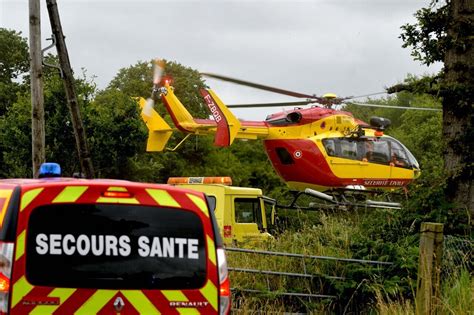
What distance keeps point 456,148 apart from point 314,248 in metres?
2.53

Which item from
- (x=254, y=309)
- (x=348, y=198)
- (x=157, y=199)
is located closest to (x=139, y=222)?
(x=157, y=199)

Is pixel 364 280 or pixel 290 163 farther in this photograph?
pixel 290 163

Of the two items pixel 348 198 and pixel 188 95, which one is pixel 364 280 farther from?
pixel 188 95

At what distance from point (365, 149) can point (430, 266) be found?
1783 centimetres

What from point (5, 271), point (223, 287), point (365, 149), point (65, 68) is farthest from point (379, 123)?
point (5, 271)

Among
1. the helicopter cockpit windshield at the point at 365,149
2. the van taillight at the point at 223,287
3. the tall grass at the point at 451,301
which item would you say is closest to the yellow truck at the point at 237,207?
the helicopter cockpit windshield at the point at 365,149

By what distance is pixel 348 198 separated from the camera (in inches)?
1025

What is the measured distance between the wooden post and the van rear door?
3.43 metres

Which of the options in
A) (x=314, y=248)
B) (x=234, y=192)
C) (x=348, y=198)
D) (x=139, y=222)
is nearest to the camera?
(x=139, y=222)

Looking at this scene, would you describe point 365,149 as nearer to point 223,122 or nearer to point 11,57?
point 223,122

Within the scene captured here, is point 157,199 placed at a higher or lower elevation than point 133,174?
higher

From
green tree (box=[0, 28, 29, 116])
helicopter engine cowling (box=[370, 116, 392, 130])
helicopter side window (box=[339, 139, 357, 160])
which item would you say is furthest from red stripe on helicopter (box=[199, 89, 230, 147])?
green tree (box=[0, 28, 29, 116])

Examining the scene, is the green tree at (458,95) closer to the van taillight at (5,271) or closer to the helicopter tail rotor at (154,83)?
the van taillight at (5,271)

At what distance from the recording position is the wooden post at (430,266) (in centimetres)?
867
